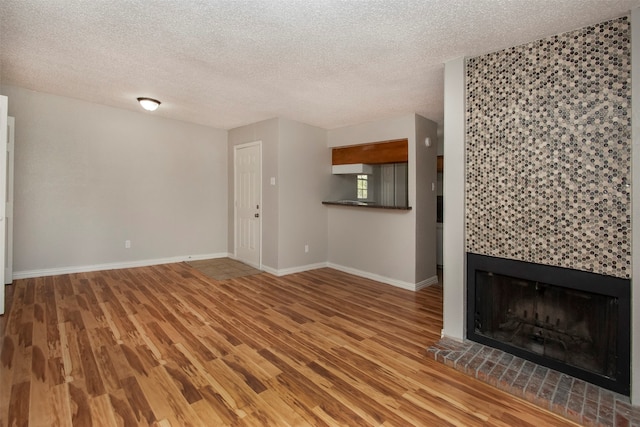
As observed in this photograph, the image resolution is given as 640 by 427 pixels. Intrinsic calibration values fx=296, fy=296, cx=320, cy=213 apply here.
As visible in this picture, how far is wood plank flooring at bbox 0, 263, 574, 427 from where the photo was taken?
170cm

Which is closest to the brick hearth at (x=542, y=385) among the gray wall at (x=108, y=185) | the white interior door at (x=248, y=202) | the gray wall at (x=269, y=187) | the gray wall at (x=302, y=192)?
the gray wall at (x=302, y=192)

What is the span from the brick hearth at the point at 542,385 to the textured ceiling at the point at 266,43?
7.98 ft

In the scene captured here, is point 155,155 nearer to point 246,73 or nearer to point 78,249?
point 78,249

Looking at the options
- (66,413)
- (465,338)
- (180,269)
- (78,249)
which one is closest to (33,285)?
(78,249)

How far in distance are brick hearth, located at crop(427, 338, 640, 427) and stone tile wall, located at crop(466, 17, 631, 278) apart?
0.77 meters

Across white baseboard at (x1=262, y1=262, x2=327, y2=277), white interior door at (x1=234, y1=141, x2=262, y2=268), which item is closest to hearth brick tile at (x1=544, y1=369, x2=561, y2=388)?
white baseboard at (x1=262, y1=262, x2=327, y2=277)

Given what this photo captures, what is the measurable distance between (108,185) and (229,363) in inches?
151

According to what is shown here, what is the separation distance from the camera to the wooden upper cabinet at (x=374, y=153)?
4383 millimetres

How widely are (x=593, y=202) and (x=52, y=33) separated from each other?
4.22m

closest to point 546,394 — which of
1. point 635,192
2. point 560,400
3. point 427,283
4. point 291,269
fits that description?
point 560,400

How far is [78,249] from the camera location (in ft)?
14.4

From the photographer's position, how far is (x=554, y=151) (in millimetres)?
2154

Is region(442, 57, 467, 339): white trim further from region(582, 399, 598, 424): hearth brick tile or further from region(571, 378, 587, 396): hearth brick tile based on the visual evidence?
region(582, 399, 598, 424): hearth brick tile

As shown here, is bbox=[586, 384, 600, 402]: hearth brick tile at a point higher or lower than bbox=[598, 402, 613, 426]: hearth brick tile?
higher
